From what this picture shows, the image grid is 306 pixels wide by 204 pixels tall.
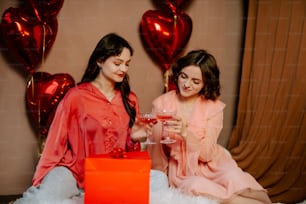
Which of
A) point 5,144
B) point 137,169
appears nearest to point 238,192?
point 137,169

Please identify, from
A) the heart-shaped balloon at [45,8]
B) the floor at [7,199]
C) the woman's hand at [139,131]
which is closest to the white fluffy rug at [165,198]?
the woman's hand at [139,131]

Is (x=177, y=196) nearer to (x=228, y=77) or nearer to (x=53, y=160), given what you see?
(x=53, y=160)

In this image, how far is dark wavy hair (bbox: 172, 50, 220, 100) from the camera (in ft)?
6.31

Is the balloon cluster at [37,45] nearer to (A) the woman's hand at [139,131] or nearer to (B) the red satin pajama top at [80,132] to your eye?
(B) the red satin pajama top at [80,132]

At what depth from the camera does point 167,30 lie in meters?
2.21

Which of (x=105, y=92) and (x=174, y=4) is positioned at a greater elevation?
(x=174, y=4)

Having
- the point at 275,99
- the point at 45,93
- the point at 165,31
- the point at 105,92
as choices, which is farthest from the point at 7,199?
the point at 275,99

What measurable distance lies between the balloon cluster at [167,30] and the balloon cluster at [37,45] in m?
0.48

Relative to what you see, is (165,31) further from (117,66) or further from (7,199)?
(7,199)

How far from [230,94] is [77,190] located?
1212 millimetres

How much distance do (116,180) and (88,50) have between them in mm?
1114

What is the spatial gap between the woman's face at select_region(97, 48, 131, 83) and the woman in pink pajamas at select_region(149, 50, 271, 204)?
0.28 m

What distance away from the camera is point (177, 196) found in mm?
1693

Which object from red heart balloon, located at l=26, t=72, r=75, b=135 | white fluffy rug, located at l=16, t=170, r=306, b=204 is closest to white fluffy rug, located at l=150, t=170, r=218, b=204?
white fluffy rug, located at l=16, t=170, r=306, b=204
